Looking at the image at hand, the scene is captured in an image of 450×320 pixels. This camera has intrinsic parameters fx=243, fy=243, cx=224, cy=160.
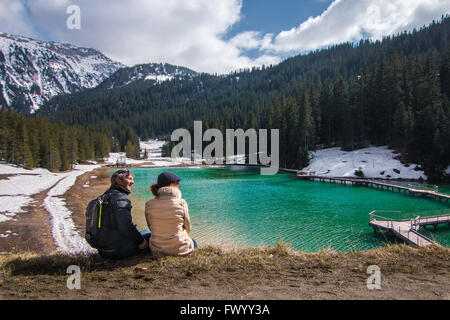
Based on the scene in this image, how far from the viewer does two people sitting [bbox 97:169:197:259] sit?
473 centimetres

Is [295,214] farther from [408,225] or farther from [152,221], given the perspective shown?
[152,221]

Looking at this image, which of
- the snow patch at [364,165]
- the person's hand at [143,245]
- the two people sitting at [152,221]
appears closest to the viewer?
the two people sitting at [152,221]

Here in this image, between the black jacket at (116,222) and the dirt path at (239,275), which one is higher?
the black jacket at (116,222)

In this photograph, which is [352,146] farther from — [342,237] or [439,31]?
[439,31]

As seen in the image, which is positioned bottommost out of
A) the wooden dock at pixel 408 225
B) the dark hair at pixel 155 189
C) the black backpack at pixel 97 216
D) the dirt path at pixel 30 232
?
the wooden dock at pixel 408 225

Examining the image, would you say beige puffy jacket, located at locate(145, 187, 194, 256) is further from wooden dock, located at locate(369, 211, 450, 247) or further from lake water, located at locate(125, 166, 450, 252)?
wooden dock, located at locate(369, 211, 450, 247)

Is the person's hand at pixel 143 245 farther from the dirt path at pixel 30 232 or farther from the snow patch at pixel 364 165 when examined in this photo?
the snow patch at pixel 364 165

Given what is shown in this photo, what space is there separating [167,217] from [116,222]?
0.99m

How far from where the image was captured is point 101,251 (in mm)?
5098

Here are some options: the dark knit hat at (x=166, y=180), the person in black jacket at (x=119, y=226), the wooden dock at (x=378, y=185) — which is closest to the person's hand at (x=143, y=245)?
the person in black jacket at (x=119, y=226)

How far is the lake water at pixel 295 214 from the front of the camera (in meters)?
17.2

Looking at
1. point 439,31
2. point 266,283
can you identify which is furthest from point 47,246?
point 439,31

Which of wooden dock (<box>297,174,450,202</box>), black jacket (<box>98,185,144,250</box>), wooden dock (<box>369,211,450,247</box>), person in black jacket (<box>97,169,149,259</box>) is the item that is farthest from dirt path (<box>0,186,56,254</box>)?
wooden dock (<box>297,174,450,202</box>)
